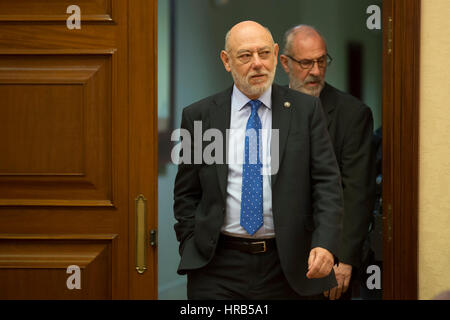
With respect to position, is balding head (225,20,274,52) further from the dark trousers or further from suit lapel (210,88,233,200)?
Result: the dark trousers

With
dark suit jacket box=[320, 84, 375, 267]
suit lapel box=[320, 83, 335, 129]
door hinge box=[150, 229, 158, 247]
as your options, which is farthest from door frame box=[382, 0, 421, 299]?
door hinge box=[150, 229, 158, 247]

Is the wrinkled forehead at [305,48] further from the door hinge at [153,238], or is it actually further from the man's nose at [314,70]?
the door hinge at [153,238]

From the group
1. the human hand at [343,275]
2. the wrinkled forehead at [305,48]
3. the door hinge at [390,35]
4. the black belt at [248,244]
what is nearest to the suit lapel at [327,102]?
the wrinkled forehead at [305,48]

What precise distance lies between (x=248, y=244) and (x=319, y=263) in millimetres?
327

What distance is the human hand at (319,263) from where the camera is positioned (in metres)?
2.41

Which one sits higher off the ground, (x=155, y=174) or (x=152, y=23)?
(x=152, y=23)

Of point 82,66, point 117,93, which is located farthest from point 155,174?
point 82,66

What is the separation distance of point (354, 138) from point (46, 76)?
5.15 feet

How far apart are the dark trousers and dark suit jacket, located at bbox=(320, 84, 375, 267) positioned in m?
0.59

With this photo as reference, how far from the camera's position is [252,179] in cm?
264

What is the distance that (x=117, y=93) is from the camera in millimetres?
3074

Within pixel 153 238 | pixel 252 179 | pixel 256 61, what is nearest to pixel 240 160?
pixel 252 179

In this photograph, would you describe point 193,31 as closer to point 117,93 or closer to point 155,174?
point 117,93

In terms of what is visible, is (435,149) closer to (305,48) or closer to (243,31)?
(305,48)
